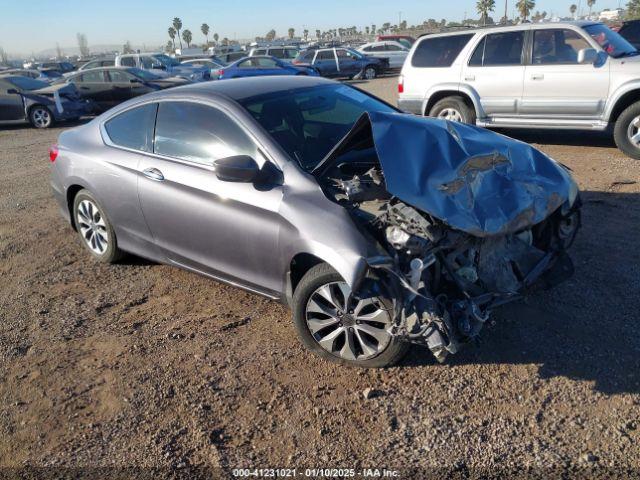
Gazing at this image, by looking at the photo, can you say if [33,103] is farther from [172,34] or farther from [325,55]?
[172,34]

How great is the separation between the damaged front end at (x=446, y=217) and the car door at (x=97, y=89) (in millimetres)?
15168

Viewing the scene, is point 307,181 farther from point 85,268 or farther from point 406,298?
point 85,268

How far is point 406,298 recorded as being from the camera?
309 centimetres

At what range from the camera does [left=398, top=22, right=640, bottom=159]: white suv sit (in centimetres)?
761

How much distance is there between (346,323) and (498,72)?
6634 millimetres

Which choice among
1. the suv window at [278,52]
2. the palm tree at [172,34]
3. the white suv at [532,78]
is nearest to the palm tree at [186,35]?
the palm tree at [172,34]

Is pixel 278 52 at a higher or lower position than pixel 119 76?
higher

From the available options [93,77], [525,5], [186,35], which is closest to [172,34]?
[186,35]

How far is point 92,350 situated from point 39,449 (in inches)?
38.7

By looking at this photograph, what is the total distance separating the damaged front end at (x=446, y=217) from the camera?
10.2 feet

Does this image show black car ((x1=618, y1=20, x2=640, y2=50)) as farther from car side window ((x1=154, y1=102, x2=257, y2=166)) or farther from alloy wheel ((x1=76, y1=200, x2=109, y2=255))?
alloy wheel ((x1=76, y1=200, x2=109, y2=255))

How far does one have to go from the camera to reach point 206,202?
394 centimetres

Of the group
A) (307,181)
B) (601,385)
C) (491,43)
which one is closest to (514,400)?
(601,385)

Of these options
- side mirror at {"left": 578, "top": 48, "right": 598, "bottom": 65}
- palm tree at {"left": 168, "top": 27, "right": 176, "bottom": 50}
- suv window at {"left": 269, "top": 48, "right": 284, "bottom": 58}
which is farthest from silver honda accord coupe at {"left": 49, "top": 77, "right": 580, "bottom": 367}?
palm tree at {"left": 168, "top": 27, "right": 176, "bottom": 50}
